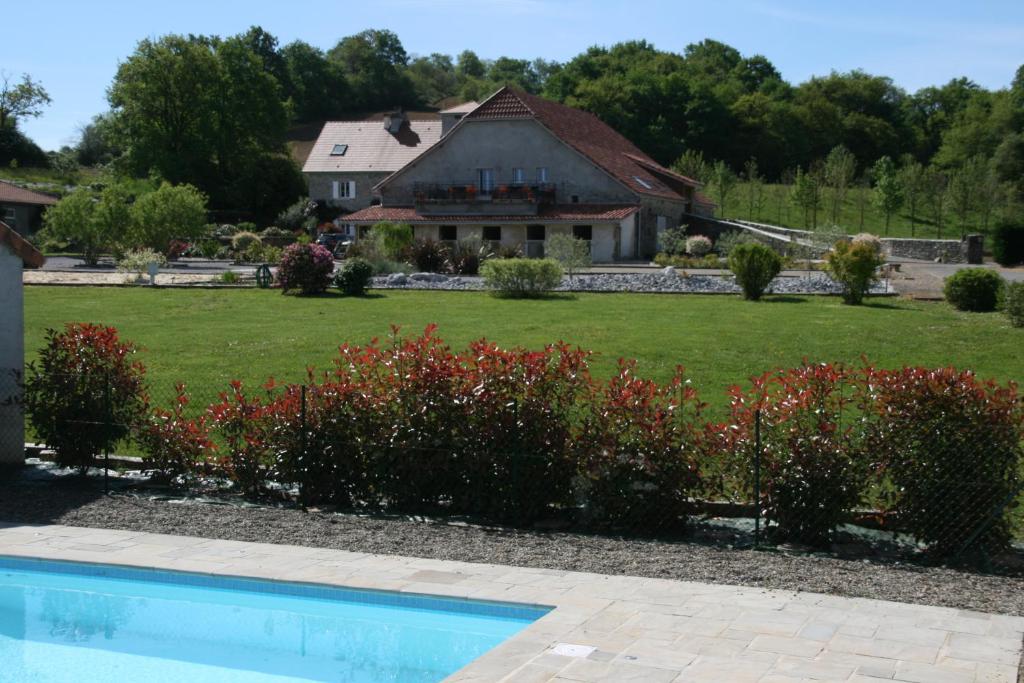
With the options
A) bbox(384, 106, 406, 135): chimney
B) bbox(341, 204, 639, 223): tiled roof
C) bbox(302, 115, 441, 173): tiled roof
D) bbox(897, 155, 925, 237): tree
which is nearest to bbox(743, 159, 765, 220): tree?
bbox(897, 155, 925, 237): tree

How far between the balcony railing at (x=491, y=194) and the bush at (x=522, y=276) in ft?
70.7

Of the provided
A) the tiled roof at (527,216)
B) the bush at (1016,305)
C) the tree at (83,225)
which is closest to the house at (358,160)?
the tiled roof at (527,216)

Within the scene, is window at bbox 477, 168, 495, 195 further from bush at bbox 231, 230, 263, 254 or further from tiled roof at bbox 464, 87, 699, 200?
bush at bbox 231, 230, 263, 254

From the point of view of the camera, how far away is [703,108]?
80.6 metres

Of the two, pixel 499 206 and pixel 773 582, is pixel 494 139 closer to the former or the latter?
pixel 499 206

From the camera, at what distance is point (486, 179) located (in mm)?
53781

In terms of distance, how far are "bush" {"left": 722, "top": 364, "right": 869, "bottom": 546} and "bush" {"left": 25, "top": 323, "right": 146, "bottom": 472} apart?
22.7ft

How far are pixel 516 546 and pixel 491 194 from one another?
1760 inches

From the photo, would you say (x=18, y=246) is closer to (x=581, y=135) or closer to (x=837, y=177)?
(x=581, y=135)

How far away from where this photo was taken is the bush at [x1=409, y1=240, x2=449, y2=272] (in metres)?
38.5

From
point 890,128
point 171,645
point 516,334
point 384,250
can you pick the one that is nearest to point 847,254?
point 516,334

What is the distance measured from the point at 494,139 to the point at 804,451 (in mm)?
46095

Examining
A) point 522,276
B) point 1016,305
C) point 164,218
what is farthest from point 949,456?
point 164,218

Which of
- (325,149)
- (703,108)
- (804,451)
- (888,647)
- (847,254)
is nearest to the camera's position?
(888,647)
